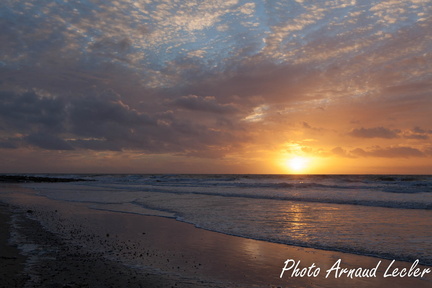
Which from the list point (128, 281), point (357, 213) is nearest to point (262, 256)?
point (128, 281)

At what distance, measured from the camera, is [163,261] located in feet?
31.7

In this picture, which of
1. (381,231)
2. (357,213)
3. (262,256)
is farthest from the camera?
(357,213)

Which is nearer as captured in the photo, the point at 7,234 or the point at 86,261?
the point at 86,261

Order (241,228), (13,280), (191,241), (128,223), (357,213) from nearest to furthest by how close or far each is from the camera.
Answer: (13,280)
(191,241)
(241,228)
(128,223)
(357,213)

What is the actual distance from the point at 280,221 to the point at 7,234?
13.1 metres

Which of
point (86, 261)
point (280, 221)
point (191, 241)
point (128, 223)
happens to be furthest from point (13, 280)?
point (280, 221)

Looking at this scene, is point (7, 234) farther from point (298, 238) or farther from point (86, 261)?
point (298, 238)

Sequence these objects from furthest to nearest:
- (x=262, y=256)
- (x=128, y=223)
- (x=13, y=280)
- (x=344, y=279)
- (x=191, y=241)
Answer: (x=128, y=223), (x=191, y=241), (x=262, y=256), (x=344, y=279), (x=13, y=280)

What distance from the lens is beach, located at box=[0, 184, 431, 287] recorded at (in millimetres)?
7871

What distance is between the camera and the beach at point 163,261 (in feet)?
25.8

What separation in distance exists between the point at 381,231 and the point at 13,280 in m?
14.3

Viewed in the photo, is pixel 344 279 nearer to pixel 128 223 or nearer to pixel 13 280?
pixel 13 280

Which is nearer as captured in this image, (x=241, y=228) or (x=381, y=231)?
(x=381, y=231)

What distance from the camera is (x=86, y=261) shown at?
932cm
